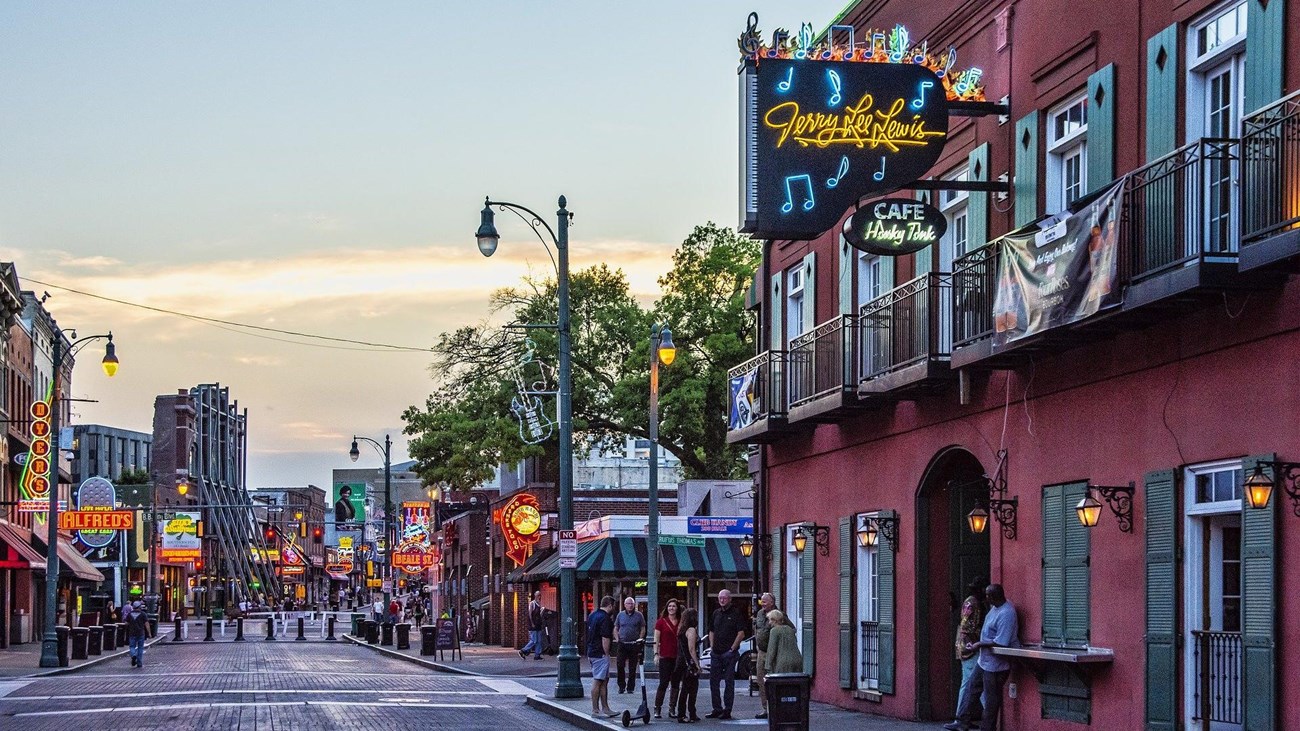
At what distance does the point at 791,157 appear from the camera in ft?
70.1

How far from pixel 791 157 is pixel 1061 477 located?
17.8 ft

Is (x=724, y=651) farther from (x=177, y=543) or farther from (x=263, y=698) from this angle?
(x=177, y=543)

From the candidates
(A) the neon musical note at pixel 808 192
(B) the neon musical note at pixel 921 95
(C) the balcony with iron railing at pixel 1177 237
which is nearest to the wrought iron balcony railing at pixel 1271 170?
(C) the balcony with iron railing at pixel 1177 237

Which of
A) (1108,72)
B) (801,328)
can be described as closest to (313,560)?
(801,328)

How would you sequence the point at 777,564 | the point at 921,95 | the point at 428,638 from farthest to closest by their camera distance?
the point at 428,638 → the point at 777,564 → the point at 921,95

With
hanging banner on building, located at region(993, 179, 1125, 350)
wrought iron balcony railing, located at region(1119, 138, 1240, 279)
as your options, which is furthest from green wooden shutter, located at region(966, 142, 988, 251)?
wrought iron balcony railing, located at region(1119, 138, 1240, 279)

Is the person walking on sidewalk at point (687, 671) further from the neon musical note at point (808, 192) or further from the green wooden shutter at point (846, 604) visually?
the neon musical note at point (808, 192)

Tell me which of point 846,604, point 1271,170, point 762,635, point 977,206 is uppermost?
point 977,206

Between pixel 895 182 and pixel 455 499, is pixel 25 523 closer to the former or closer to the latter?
pixel 455 499

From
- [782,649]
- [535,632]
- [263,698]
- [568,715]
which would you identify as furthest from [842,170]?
[535,632]

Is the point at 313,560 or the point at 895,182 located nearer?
the point at 895,182

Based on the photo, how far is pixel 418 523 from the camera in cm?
8888

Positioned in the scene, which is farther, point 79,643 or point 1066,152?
point 79,643

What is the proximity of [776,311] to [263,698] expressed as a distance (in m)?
11.1
